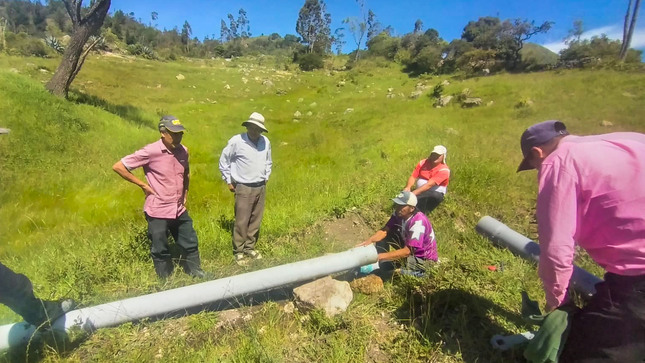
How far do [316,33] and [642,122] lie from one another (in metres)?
57.4

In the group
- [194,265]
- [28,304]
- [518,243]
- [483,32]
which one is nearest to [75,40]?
[194,265]

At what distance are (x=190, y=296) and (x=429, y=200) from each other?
150 inches

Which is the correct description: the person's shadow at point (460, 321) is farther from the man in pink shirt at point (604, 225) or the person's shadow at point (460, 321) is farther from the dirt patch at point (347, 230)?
the dirt patch at point (347, 230)

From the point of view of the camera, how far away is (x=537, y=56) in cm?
2617

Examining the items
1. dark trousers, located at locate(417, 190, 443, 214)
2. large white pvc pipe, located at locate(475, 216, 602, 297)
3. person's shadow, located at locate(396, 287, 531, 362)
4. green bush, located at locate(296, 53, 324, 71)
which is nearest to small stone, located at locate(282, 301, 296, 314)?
person's shadow, located at locate(396, 287, 531, 362)

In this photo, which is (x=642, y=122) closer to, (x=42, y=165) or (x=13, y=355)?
(x=13, y=355)

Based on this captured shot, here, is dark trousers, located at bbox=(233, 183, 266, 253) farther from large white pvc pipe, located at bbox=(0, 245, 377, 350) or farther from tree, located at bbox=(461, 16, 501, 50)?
tree, located at bbox=(461, 16, 501, 50)

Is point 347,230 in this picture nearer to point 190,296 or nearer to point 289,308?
point 289,308

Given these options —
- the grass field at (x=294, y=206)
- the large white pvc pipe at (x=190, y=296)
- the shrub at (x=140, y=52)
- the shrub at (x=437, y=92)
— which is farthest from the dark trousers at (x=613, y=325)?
the shrub at (x=140, y=52)

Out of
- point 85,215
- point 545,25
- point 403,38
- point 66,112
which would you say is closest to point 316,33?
point 403,38

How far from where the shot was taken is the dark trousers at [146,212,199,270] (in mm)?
3611

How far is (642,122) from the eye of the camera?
1002 cm

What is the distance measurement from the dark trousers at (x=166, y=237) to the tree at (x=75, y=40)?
374 inches

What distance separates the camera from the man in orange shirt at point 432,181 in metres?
5.41
